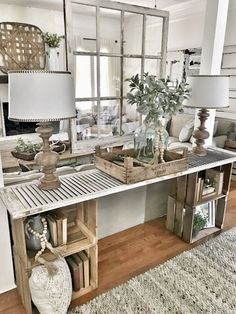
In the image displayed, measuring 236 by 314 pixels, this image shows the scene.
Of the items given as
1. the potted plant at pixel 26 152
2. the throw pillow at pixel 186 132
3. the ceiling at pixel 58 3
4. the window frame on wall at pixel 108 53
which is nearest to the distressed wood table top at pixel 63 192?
the window frame on wall at pixel 108 53

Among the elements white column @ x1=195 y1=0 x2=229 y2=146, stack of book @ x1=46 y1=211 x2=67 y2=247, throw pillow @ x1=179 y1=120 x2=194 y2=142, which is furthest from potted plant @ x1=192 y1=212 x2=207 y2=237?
throw pillow @ x1=179 y1=120 x2=194 y2=142

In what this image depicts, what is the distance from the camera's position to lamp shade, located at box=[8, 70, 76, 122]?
1220mm

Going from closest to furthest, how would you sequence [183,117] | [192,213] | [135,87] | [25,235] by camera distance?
[25,235] < [135,87] < [192,213] < [183,117]

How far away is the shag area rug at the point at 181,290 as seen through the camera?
5.09 feet

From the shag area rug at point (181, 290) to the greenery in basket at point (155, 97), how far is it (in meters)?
1.06

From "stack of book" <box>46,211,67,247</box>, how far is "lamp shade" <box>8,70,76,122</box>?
1.94 feet

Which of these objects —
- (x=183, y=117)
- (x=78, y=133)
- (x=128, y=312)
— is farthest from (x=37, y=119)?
(x=183, y=117)

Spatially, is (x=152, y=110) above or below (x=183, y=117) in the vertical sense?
above

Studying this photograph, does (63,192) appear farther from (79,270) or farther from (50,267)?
(79,270)

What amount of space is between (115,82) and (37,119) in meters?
1.31

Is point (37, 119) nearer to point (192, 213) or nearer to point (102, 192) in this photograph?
point (102, 192)

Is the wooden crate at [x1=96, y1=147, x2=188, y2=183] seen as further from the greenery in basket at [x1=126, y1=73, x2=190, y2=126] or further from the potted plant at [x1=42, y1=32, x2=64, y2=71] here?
the potted plant at [x1=42, y1=32, x2=64, y2=71]

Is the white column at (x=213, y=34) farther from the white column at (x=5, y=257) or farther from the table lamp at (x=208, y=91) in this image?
the white column at (x=5, y=257)

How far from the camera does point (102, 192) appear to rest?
1.50m
